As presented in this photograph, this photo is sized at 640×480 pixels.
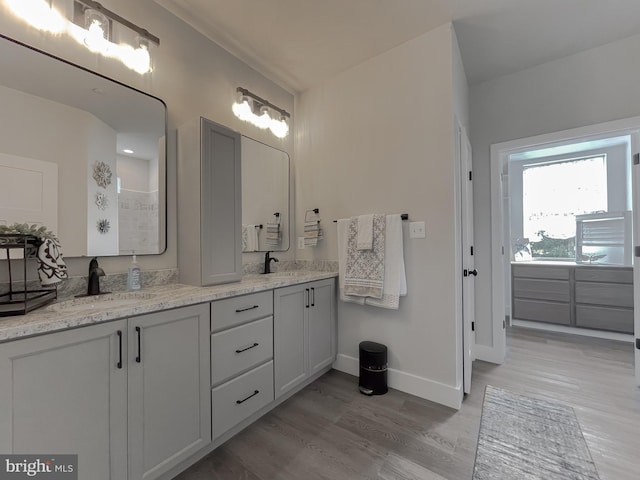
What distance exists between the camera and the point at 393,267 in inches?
83.9

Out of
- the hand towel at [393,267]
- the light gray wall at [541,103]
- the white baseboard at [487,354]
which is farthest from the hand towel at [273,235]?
the white baseboard at [487,354]

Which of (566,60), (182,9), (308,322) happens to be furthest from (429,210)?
(182,9)

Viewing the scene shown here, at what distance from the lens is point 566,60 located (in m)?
2.45

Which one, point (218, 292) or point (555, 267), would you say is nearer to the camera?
point (218, 292)

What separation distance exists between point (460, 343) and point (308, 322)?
1147 millimetres

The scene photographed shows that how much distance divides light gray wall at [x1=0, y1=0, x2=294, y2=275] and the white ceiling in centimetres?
12

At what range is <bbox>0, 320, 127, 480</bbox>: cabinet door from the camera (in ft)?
2.87

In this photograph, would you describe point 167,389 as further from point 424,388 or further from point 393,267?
point 424,388

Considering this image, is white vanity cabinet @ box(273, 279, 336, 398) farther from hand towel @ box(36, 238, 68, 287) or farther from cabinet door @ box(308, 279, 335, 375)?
hand towel @ box(36, 238, 68, 287)

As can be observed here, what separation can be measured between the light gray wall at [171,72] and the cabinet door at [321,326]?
3.57 ft

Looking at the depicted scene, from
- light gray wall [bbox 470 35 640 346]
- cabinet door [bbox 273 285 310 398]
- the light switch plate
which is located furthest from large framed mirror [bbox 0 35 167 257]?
light gray wall [bbox 470 35 640 346]

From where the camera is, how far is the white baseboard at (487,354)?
2648 millimetres

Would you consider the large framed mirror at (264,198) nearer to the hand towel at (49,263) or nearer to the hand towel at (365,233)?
the hand towel at (365,233)

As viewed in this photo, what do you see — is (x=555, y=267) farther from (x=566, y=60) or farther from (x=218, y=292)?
(x=218, y=292)
